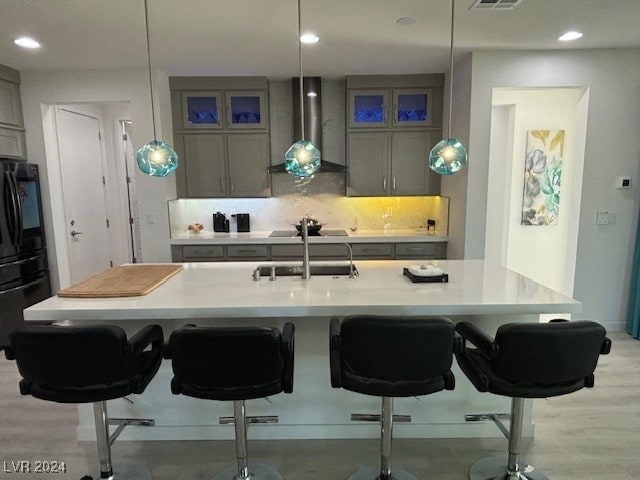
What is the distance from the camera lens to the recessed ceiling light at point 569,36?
3.39m

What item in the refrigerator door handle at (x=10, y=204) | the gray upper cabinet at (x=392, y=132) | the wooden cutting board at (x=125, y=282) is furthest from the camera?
the gray upper cabinet at (x=392, y=132)

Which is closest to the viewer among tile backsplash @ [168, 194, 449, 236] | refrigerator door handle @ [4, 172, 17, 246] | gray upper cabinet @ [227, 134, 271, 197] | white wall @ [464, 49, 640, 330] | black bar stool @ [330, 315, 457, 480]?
black bar stool @ [330, 315, 457, 480]

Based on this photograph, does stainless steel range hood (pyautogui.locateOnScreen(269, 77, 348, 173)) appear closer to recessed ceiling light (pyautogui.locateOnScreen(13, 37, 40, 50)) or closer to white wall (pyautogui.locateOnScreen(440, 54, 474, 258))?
white wall (pyautogui.locateOnScreen(440, 54, 474, 258))

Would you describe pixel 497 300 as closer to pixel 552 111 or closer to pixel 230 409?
pixel 230 409

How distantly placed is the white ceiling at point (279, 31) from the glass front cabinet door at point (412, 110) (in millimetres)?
447

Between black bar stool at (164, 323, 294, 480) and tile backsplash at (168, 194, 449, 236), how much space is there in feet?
11.4

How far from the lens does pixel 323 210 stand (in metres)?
5.22

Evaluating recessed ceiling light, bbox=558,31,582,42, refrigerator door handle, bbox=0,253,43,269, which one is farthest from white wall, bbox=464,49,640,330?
refrigerator door handle, bbox=0,253,43,269

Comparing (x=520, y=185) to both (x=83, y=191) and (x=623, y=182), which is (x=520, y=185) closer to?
(x=623, y=182)

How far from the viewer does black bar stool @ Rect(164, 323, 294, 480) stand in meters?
1.64

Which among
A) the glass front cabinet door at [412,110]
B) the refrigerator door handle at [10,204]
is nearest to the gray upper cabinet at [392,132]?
the glass front cabinet door at [412,110]

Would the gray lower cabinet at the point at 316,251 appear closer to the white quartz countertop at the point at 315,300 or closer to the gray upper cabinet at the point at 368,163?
the gray upper cabinet at the point at 368,163

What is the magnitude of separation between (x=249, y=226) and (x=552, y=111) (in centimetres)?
389

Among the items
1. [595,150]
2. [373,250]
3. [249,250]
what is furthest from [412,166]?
[249,250]
